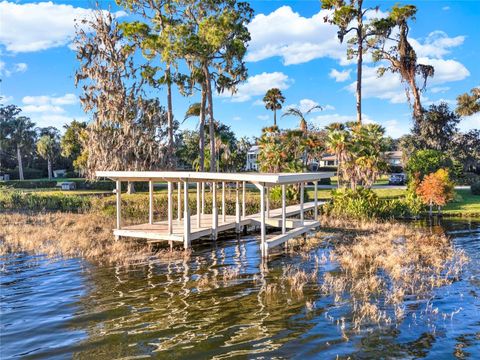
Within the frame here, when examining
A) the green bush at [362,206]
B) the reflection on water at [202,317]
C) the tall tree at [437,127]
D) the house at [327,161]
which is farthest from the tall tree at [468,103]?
the house at [327,161]

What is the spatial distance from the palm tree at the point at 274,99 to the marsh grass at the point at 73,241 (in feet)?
122

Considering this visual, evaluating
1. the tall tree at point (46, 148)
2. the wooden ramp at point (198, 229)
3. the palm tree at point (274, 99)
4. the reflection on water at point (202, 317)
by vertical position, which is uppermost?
the palm tree at point (274, 99)

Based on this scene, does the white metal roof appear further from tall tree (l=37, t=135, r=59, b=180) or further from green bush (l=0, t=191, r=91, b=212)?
tall tree (l=37, t=135, r=59, b=180)

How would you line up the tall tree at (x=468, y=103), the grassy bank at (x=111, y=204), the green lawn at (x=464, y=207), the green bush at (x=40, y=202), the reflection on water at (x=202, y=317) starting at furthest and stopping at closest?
1. the tall tree at (x=468, y=103)
2. the green bush at (x=40, y=202)
3. the green lawn at (x=464, y=207)
4. the grassy bank at (x=111, y=204)
5. the reflection on water at (x=202, y=317)

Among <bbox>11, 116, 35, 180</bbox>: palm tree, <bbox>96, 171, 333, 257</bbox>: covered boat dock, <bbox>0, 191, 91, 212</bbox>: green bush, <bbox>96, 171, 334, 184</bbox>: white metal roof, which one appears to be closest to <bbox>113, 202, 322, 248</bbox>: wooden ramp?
<bbox>96, 171, 333, 257</bbox>: covered boat dock

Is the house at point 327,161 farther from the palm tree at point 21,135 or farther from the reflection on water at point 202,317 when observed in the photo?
the reflection on water at point 202,317

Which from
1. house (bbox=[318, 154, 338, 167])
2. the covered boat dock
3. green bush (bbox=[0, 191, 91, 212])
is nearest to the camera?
the covered boat dock

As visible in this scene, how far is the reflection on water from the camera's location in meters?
8.05

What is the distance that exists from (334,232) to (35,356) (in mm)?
17020

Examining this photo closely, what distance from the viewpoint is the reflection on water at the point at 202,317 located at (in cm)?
805

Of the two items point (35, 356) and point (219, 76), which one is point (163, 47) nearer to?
point (219, 76)

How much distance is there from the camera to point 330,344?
8.21 m

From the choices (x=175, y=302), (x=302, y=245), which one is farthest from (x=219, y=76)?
(x=175, y=302)

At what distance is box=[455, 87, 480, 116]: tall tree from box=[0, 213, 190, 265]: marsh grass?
1527 inches
